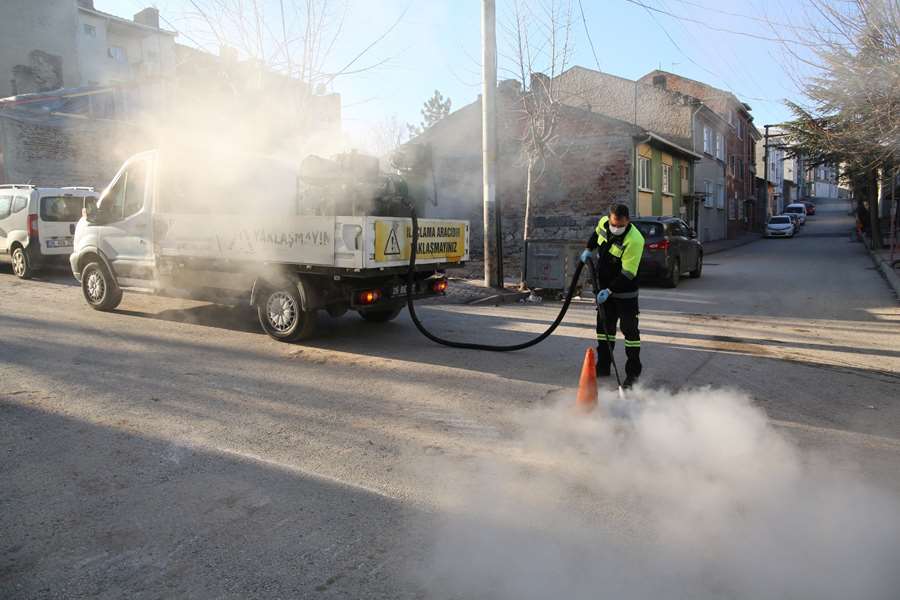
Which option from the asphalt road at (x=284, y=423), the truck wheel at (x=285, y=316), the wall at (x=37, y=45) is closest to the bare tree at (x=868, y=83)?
the asphalt road at (x=284, y=423)

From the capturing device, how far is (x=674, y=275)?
13062 millimetres

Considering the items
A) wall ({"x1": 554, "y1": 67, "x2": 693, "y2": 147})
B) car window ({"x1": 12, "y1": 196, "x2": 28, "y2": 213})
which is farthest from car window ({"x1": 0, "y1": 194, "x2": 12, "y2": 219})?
wall ({"x1": 554, "y1": 67, "x2": 693, "y2": 147})

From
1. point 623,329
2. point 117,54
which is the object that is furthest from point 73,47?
point 623,329

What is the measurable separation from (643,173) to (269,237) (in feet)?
56.6

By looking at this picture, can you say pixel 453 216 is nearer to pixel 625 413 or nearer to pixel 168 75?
pixel 168 75

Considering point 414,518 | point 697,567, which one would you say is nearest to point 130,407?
point 414,518

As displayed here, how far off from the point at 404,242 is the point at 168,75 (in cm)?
1545

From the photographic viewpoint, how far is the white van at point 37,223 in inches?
437

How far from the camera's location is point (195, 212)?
7.34 meters

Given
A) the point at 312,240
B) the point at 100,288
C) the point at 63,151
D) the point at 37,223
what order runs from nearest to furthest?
1. the point at 312,240
2. the point at 100,288
3. the point at 37,223
4. the point at 63,151

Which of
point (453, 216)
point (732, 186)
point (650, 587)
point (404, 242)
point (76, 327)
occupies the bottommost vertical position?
point (650, 587)

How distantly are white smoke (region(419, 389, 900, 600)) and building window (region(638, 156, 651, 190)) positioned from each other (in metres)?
17.5

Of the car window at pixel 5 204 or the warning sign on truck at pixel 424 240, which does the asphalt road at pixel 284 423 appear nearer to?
the warning sign on truck at pixel 424 240

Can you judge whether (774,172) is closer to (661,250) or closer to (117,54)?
(117,54)
